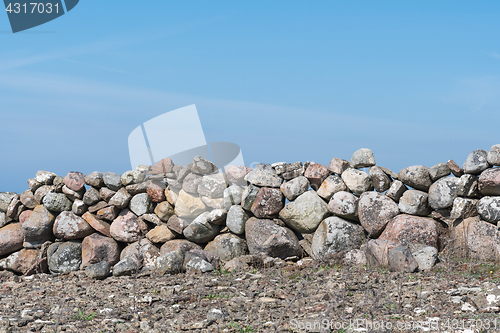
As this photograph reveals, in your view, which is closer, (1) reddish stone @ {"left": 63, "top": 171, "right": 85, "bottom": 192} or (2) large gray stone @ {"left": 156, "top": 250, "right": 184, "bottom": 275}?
(2) large gray stone @ {"left": 156, "top": 250, "right": 184, "bottom": 275}

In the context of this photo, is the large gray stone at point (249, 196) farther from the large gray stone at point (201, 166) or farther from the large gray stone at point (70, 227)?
the large gray stone at point (70, 227)

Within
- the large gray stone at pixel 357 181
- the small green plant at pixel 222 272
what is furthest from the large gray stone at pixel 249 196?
the large gray stone at pixel 357 181

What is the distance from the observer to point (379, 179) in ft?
20.8

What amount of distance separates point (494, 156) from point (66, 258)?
697 centimetres

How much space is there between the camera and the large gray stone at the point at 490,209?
584cm

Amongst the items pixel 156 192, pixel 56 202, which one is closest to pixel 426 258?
pixel 156 192

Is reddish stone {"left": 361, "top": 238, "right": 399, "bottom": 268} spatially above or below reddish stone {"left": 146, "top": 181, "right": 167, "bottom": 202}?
below

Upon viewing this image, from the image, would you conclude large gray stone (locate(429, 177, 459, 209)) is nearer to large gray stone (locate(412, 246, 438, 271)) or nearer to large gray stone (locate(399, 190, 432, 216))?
→ large gray stone (locate(399, 190, 432, 216))

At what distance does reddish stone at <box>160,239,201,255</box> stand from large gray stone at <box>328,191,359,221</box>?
2.30 meters

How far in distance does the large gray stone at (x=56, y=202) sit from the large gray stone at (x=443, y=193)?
20.2 feet

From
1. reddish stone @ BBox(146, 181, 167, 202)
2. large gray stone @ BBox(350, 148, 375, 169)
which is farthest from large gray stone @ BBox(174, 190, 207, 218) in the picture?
large gray stone @ BBox(350, 148, 375, 169)

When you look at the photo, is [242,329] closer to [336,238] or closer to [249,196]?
[336,238]

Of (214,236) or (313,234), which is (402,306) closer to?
(313,234)

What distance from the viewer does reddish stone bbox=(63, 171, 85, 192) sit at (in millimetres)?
7746
